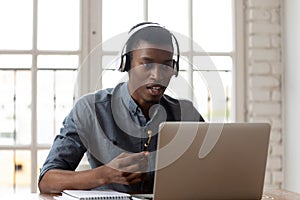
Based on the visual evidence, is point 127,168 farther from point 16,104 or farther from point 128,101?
point 16,104

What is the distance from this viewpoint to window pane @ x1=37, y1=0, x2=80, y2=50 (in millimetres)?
3471

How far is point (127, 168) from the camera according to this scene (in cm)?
199

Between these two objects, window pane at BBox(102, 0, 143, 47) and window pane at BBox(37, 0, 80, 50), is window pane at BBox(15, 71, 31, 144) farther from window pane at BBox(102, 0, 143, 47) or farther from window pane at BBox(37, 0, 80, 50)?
window pane at BBox(102, 0, 143, 47)

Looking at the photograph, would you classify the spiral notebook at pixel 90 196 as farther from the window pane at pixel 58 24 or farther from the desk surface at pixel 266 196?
the window pane at pixel 58 24

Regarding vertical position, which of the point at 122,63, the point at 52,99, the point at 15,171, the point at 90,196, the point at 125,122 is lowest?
the point at 15,171

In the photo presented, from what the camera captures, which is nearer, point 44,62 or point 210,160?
point 210,160

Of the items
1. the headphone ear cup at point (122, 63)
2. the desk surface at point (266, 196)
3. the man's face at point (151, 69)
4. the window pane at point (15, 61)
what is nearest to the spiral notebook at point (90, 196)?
the desk surface at point (266, 196)

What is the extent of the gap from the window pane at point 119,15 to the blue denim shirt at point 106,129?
1.09m

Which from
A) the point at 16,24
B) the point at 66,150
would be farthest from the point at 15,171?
the point at 66,150

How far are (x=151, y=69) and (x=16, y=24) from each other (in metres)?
1.58

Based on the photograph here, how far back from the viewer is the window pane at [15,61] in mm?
3471

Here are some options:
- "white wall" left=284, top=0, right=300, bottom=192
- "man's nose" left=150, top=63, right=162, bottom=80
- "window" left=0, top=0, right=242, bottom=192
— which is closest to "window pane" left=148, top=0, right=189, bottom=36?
"window" left=0, top=0, right=242, bottom=192

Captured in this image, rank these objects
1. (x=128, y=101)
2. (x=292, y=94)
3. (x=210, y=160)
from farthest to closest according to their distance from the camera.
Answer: (x=292, y=94)
(x=128, y=101)
(x=210, y=160)

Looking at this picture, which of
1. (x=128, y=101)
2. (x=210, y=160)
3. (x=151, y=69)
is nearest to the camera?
(x=210, y=160)
